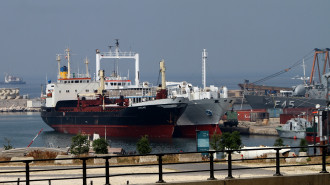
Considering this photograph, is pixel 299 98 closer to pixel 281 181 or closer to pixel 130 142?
pixel 130 142

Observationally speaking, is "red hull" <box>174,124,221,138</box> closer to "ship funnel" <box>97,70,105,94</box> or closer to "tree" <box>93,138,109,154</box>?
"ship funnel" <box>97,70,105,94</box>

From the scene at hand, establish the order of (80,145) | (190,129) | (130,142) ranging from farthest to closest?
1. (190,129)
2. (130,142)
3. (80,145)

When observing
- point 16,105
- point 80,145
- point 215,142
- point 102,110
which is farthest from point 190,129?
point 16,105

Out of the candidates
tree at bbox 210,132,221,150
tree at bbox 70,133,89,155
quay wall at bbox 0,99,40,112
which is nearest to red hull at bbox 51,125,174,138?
tree at bbox 210,132,221,150

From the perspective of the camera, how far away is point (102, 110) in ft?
243

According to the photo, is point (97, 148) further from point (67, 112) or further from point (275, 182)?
point (67, 112)

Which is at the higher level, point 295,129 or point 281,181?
point 281,181

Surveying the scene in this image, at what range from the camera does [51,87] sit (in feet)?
279

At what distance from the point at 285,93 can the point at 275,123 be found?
25.4m

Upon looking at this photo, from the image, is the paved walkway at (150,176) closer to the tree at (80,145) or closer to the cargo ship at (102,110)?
the tree at (80,145)

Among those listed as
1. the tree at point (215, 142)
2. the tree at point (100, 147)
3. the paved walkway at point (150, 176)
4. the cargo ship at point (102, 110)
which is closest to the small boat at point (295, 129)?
the cargo ship at point (102, 110)

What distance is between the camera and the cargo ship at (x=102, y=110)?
6888 cm

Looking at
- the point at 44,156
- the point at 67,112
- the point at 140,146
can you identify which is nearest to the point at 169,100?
the point at 67,112

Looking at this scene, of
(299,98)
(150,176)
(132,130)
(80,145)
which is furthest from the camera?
(299,98)
